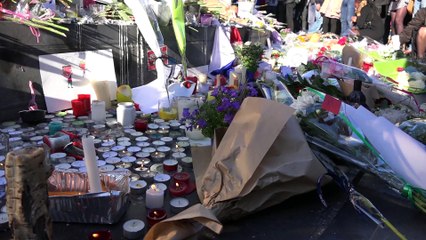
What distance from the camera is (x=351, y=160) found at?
2.09 meters

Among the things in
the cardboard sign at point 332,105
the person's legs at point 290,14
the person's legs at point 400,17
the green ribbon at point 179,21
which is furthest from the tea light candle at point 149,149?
the person's legs at point 290,14

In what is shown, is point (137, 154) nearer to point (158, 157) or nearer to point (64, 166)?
point (158, 157)

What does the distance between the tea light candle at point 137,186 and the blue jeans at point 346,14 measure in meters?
8.35

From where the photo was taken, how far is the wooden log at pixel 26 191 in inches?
43.7

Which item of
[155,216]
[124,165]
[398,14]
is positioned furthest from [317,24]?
[155,216]

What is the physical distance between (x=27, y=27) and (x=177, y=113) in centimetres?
150

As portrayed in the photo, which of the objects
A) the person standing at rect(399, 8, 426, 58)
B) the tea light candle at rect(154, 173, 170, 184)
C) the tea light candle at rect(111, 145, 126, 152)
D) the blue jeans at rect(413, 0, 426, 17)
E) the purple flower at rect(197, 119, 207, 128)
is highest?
the blue jeans at rect(413, 0, 426, 17)

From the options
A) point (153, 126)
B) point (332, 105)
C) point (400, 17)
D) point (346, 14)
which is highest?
point (346, 14)

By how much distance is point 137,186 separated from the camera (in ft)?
7.04

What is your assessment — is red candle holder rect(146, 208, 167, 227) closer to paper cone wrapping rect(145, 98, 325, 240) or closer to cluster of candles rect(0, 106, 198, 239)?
cluster of candles rect(0, 106, 198, 239)

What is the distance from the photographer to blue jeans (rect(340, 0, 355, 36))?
936 cm

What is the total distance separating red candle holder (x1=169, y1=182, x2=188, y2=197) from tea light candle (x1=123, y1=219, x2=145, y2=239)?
1.23 feet

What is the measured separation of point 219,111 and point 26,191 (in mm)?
1468

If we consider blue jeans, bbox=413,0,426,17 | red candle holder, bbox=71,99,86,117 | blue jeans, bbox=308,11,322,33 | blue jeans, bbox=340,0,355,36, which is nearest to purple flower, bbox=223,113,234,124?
red candle holder, bbox=71,99,86,117
